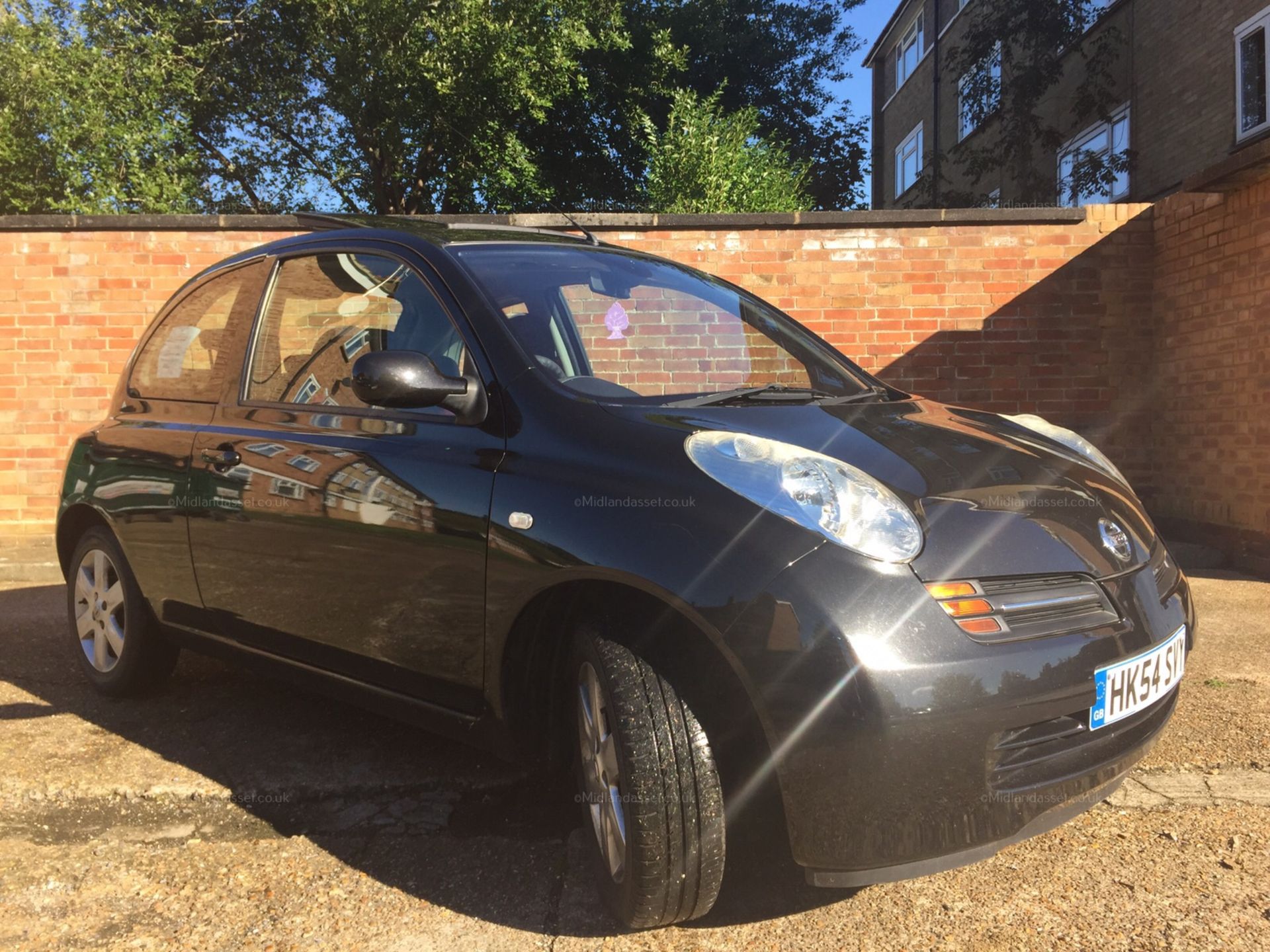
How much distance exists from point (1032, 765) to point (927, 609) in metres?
0.38

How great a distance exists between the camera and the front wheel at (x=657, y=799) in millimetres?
1964

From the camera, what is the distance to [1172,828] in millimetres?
2604

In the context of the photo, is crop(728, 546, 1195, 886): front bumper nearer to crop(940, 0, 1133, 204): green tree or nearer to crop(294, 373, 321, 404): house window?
crop(294, 373, 321, 404): house window

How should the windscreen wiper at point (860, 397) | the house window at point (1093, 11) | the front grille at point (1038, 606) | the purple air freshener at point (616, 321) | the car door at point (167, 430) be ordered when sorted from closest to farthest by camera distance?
1. the front grille at point (1038, 606)
2. the windscreen wiper at point (860, 397)
3. the purple air freshener at point (616, 321)
4. the car door at point (167, 430)
5. the house window at point (1093, 11)

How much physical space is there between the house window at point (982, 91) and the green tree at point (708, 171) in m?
5.52

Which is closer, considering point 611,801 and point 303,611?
point 611,801

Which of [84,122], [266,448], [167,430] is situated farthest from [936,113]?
[266,448]

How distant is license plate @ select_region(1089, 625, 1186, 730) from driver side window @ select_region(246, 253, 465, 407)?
1709 millimetres

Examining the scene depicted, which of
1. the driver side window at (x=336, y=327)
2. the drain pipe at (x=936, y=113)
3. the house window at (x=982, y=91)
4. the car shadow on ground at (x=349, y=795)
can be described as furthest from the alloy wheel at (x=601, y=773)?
the drain pipe at (x=936, y=113)

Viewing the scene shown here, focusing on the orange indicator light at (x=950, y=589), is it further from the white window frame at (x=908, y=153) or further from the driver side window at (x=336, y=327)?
the white window frame at (x=908, y=153)

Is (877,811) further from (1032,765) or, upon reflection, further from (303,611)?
(303,611)

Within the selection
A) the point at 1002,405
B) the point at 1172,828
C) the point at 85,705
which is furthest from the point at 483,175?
the point at 1172,828

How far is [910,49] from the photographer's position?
26750mm

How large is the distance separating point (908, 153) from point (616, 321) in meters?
26.1
